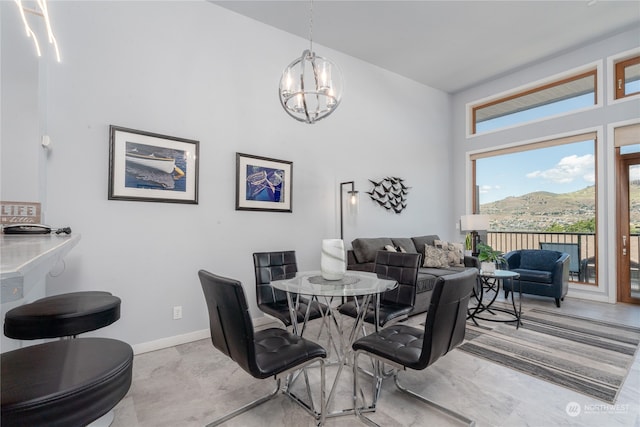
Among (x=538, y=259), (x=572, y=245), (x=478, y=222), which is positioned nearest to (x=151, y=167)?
(x=478, y=222)

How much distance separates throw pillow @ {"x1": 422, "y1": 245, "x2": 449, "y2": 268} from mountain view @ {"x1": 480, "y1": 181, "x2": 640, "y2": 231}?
77.0 inches

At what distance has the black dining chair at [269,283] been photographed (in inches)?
102

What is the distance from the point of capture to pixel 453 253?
185 inches

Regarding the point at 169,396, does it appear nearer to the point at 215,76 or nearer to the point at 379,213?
the point at 215,76

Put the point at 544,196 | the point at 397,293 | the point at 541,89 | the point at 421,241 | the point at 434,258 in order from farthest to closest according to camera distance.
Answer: the point at 544,196, the point at 541,89, the point at 421,241, the point at 434,258, the point at 397,293

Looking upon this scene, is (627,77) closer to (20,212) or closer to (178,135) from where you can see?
(178,135)

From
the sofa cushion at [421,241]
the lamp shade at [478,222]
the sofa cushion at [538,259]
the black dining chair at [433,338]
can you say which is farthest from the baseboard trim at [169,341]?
the sofa cushion at [538,259]

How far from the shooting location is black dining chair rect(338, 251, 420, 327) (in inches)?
Answer: 96.9

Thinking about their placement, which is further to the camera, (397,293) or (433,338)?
(397,293)

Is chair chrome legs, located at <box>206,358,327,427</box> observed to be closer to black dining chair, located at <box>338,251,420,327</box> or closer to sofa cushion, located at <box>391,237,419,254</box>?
black dining chair, located at <box>338,251,420,327</box>

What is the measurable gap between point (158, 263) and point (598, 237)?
5.86 m

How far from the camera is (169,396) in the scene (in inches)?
80.5

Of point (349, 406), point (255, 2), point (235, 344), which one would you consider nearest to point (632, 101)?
point (255, 2)

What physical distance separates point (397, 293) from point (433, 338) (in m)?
1.15
